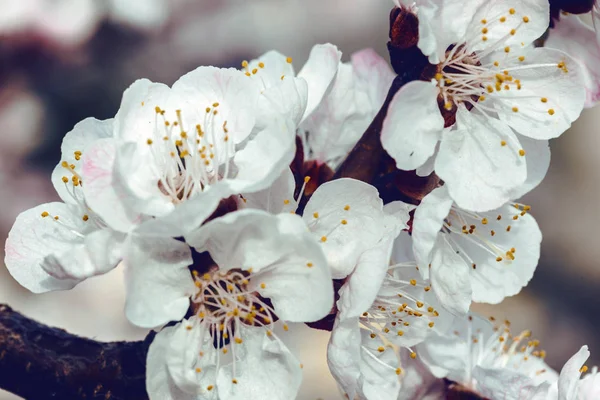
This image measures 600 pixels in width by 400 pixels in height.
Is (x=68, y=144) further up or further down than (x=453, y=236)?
further up

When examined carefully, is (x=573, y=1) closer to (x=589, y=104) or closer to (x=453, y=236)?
(x=589, y=104)

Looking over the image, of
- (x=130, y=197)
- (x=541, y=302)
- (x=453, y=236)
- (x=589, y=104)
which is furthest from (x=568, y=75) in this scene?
(x=541, y=302)

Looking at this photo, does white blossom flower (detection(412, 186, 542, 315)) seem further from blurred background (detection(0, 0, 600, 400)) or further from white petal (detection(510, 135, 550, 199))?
blurred background (detection(0, 0, 600, 400))

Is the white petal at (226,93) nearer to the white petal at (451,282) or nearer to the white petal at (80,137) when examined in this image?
the white petal at (80,137)

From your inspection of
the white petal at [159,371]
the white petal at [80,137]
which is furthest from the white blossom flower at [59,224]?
the white petal at [159,371]

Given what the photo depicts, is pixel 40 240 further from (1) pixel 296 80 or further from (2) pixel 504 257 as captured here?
(2) pixel 504 257

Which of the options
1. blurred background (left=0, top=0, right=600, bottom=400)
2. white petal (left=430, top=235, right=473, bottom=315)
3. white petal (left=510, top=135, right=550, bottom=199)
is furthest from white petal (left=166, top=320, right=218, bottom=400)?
blurred background (left=0, top=0, right=600, bottom=400)
